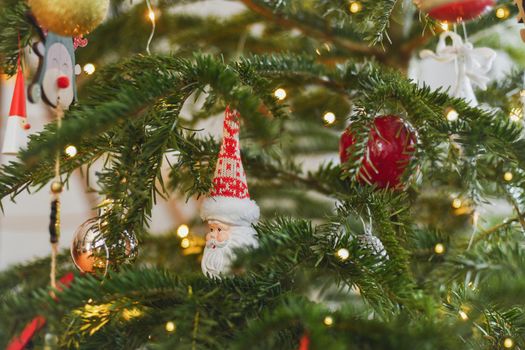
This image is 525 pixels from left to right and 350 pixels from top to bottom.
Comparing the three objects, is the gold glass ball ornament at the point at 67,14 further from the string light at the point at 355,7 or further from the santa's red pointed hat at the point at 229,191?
the string light at the point at 355,7

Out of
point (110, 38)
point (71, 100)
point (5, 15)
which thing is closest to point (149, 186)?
point (71, 100)

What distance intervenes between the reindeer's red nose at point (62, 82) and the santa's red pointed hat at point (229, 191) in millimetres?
134

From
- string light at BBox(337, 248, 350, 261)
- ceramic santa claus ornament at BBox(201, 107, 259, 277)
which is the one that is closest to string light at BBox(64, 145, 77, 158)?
ceramic santa claus ornament at BBox(201, 107, 259, 277)

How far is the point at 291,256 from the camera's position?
502mm

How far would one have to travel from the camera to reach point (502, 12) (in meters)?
0.76

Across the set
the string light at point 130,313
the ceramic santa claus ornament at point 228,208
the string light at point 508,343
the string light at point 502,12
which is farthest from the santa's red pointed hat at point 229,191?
the string light at point 502,12

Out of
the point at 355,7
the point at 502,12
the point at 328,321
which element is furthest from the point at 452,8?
the point at 328,321

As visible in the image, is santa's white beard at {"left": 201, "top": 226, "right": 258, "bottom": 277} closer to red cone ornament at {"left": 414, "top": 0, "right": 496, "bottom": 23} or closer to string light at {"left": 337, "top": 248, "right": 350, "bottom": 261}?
string light at {"left": 337, "top": 248, "right": 350, "bottom": 261}

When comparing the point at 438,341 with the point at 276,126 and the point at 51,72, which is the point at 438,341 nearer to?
the point at 276,126

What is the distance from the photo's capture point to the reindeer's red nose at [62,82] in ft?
1.73

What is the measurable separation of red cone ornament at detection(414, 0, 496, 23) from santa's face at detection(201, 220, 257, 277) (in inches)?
9.7

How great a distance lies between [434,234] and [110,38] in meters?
0.50

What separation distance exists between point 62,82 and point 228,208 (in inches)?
6.6

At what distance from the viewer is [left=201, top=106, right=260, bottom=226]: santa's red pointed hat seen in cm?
57
